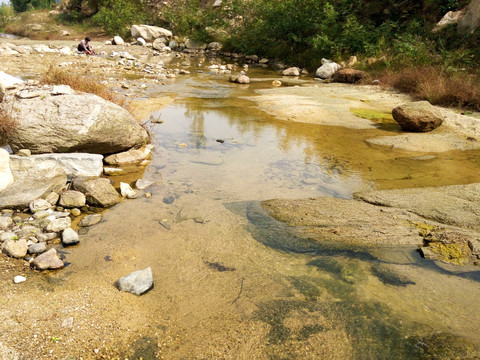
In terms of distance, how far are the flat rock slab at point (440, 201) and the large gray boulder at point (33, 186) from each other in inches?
159

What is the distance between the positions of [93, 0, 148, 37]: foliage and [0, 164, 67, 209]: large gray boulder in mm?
28681

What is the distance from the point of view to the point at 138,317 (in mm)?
2680

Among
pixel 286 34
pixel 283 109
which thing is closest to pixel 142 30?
pixel 286 34

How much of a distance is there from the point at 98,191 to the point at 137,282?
73.1 inches

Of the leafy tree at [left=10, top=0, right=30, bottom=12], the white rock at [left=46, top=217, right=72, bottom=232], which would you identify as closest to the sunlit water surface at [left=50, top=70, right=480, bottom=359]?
the white rock at [left=46, top=217, right=72, bottom=232]

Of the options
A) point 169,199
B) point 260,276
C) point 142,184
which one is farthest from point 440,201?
point 142,184

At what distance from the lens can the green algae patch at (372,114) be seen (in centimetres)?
951

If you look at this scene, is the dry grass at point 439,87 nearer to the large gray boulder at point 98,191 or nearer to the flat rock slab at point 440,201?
the flat rock slab at point 440,201

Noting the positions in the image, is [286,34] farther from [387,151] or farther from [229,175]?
[229,175]

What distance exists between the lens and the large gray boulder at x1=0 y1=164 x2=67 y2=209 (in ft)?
13.3

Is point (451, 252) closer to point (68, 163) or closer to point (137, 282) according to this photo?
point (137, 282)

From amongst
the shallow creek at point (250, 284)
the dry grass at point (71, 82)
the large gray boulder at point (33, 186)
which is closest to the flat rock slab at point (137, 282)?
the shallow creek at point (250, 284)

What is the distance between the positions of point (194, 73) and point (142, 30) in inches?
558

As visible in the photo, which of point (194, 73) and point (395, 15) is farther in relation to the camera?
point (395, 15)
